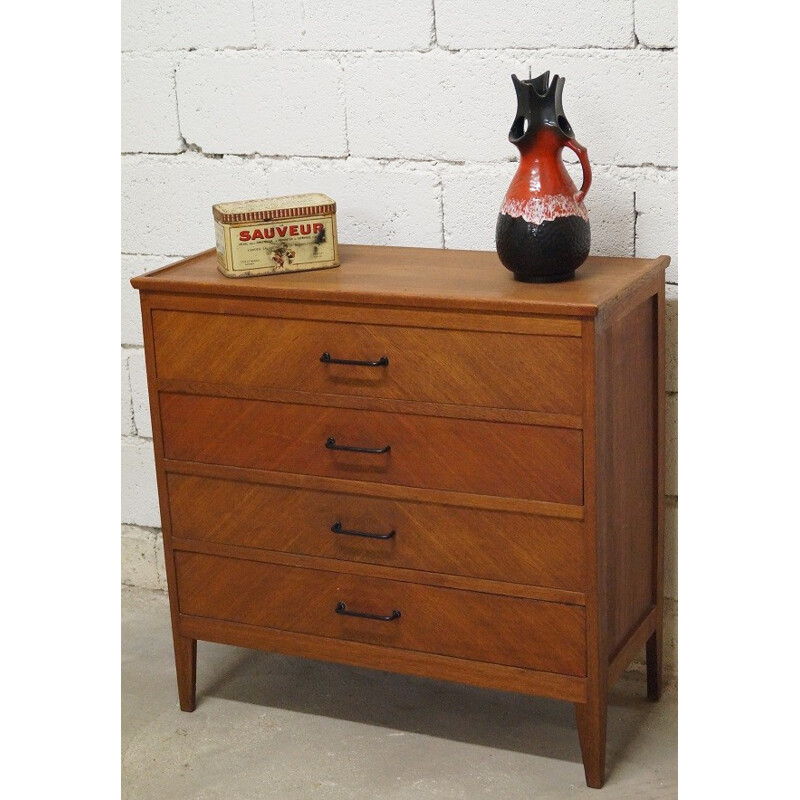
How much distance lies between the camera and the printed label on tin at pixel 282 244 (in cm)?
228

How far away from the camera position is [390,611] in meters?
2.27

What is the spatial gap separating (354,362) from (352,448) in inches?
6.4

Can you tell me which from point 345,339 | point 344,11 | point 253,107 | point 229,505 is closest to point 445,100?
point 344,11

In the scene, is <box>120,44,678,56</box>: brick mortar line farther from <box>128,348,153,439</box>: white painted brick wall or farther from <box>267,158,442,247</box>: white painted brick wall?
<box>128,348,153,439</box>: white painted brick wall

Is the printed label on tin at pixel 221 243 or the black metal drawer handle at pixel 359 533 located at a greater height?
the printed label on tin at pixel 221 243

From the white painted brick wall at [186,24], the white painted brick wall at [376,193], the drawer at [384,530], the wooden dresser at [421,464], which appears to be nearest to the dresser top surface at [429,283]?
the wooden dresser at [421,464]

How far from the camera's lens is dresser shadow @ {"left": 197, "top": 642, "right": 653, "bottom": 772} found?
7.81 feet

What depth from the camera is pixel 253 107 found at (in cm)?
265

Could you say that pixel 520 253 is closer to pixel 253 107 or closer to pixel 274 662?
pixel 253 107

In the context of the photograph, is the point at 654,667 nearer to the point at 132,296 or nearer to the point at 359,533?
the point at 359,533

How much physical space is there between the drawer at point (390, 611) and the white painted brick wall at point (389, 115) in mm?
488

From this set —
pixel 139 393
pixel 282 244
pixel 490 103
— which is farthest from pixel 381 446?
pixel 139 393

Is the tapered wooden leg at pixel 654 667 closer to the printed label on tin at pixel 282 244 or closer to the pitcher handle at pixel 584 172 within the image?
the pitcher handle at pixel 584 172

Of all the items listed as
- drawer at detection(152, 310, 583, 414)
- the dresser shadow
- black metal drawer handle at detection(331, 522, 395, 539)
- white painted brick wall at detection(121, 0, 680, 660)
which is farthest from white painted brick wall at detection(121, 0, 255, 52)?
the dresser shadow
